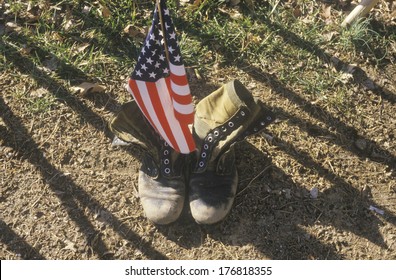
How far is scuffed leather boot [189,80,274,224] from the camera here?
2.65 m

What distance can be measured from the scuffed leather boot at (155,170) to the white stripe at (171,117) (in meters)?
0.21

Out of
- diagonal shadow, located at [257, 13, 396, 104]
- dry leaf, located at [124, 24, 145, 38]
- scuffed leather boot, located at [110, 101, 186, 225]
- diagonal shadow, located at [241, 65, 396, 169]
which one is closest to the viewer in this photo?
scuffed leather boot, located at [110, 101, 186, 225]

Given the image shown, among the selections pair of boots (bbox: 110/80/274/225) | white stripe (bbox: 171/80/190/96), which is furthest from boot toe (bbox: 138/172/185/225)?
white stripe (bbox: 171/80/190/96)

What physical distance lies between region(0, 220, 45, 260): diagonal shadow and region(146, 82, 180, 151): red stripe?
1.15 m

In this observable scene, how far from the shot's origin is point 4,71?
3346 millimetres

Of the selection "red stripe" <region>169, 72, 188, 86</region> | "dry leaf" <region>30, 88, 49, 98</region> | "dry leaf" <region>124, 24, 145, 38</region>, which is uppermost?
"red stripe" <region>169, 72, 188, 86</region>

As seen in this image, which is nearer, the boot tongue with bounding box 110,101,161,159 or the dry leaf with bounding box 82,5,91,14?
the boot tongue with bounding box 110,101,161,159

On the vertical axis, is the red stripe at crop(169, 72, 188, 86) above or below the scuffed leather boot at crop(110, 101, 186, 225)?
above

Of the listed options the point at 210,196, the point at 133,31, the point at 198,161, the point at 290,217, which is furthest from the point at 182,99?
the point at 133,31

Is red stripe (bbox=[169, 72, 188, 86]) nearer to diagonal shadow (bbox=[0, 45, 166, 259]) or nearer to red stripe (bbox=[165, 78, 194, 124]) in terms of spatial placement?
red stripe (bbox=[165, 78, 194, 124])

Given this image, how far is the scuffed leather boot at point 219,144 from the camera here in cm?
265

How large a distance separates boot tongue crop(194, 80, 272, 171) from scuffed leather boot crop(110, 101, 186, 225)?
0.18 m

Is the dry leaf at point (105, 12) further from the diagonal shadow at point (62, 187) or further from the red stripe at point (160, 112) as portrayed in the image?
the red stripe at point (160, 112)

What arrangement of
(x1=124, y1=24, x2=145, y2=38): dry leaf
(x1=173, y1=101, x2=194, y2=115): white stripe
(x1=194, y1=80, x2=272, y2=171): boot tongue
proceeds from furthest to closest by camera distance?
(x1=124, y1=24, x2=145, y2=38): dry leaf < (x1=194, y1=80, x2=272, y2=171): boot tongue < (x1=173, y1=101, x2=194, y2=115): white stripe
